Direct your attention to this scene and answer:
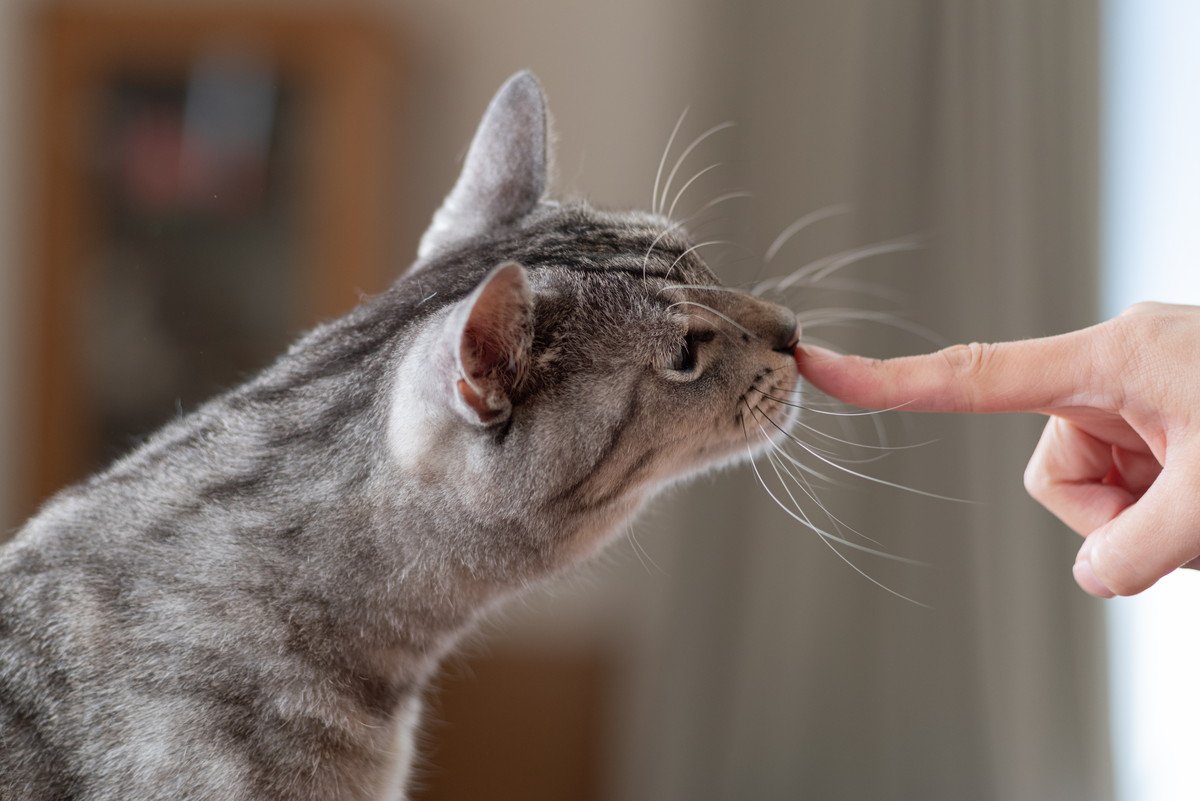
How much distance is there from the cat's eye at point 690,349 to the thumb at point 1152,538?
402mm

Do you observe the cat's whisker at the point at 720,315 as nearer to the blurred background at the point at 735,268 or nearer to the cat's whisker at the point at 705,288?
the cat's whisker at the point at 705,288

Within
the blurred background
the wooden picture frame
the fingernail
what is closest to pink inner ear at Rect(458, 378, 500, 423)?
the blurred background

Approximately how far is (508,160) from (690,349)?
0.33 metres

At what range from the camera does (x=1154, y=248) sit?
159cm

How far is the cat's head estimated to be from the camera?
1006 mm

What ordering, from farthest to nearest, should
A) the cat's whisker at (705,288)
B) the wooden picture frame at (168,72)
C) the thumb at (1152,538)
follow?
the wooden picture frame at (168,72), the cat's whisker at (705,288), the thumb at (1152,538)

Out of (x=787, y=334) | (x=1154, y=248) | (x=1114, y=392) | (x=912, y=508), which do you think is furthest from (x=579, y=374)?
(x=912, y=508)

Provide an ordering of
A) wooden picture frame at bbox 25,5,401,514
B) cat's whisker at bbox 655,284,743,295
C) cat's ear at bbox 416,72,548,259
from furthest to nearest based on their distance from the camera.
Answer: wooden picture frame at bbox 25,5,401,514, cat's ear at bbox 416,72,548,259, cat's whisker at bbox 655,284,743,295

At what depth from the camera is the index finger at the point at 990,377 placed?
38.0 inches

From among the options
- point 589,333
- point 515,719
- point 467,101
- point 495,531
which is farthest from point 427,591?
point 467,101

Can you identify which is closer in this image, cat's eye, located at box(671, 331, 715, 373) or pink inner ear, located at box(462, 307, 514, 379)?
pink inner ear, located at box(462, 307, 514, 379)

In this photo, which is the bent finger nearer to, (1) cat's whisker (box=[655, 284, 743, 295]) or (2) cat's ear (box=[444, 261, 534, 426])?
(1) cat's whisker (box=[655, 284, 743, 295])

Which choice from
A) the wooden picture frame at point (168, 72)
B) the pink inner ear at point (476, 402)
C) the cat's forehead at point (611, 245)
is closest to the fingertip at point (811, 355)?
the cat's forehead at point (611, 245)

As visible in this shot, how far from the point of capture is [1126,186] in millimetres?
1640
